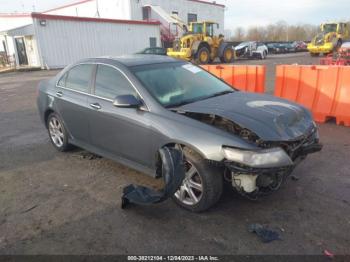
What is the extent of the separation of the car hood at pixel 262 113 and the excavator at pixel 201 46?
18363 mm

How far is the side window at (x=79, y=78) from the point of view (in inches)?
186

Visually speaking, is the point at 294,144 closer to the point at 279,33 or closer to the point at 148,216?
the point at 148,216

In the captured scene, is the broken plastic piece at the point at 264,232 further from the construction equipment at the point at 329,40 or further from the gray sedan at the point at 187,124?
the construction equipment at the point at 329,40

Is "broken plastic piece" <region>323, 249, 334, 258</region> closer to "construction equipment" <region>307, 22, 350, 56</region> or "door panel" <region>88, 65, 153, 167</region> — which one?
"door panel" <region>88, 65, 153, 167</region>

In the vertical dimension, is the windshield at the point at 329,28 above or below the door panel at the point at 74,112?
above

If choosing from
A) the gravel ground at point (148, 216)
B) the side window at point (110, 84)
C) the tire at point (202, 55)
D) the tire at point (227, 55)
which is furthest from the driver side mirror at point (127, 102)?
the tire at point (227, 55)

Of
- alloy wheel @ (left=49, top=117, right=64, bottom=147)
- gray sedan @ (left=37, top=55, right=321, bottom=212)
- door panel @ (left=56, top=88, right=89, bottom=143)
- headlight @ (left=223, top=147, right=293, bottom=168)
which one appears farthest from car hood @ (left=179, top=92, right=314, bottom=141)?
alloy wheel @ (left=49, top=117, right=64, bottom=147)

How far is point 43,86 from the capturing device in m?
5.72

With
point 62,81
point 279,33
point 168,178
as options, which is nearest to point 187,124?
point 168,178

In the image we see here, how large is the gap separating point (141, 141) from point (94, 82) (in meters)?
1.30

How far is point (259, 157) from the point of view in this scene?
121 inches

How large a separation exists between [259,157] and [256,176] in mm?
209

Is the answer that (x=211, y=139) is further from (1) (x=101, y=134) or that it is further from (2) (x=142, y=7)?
(2) (x=142, y=7)

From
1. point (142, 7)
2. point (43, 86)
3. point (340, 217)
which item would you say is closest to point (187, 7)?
point (142, 7)
